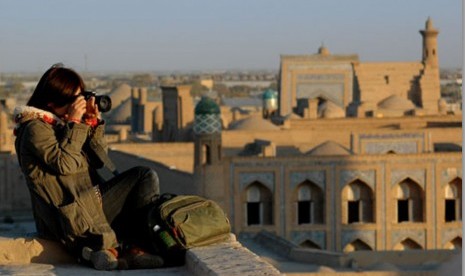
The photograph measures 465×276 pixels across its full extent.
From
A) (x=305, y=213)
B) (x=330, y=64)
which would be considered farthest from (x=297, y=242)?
(x=330, y=64)

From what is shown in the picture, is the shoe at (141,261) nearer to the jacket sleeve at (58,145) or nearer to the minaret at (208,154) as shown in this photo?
the jacket sleeve at (58,145)

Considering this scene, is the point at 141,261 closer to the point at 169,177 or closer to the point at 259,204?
the point at 259,204

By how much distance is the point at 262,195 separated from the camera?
26.2 m

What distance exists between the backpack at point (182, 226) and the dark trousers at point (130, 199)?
0.16m

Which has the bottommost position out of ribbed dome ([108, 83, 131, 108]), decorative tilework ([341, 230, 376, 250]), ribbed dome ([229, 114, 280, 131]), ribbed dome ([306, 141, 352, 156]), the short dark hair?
decorative tilework ([341, 230, 376, 250])

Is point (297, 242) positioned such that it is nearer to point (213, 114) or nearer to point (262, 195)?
point (262, 195)

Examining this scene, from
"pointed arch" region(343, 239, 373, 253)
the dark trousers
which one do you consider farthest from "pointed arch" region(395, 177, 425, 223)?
the dark trousers

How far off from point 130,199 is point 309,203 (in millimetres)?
20932

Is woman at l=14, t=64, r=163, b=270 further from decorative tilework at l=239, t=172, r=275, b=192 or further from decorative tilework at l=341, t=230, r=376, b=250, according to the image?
decorative tilework at l=341, t=230, r=376, b=250

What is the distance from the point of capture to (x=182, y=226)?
18.2ft

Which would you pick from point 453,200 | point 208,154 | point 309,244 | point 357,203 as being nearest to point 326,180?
point 357,203

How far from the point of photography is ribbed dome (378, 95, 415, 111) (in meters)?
40.5

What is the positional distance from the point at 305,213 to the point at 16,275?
21.7 metres

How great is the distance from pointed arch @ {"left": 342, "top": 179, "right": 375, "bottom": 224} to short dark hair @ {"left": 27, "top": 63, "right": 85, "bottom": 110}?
68.6ft
